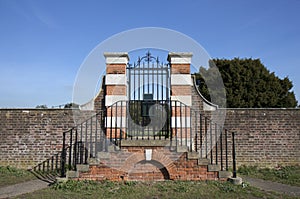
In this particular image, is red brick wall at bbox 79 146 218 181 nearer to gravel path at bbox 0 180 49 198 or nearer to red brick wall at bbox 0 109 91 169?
gravel path at bbox 0 180 49 198

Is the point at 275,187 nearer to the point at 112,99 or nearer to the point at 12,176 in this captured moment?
the point at 112,99

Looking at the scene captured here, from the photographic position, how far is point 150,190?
5.94 metres

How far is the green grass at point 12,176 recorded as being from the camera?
23.5 feet

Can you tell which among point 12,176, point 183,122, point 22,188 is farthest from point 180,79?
point 12,176

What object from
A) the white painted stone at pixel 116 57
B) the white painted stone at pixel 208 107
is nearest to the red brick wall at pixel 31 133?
the white painted stone at pixel 116 57

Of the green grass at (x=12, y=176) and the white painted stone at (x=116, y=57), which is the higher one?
the white painted stone at (x=116, y=57)

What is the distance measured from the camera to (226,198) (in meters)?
5.30

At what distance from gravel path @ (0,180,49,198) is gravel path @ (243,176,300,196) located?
17.7 ft

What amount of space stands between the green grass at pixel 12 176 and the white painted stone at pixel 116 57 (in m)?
4.21

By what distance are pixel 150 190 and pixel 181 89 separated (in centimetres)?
352

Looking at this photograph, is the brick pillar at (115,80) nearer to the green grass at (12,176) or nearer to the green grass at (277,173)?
the green grass at (12,176)

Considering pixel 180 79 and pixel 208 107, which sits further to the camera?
pixel 208 107

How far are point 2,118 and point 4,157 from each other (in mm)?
1293

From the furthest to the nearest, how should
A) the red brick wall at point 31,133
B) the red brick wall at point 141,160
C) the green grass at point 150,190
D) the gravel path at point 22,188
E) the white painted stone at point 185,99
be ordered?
the red brick wall at point 31,133 < the white painted stone at point 185,99 < the red brick wall at point 141,160 < the gravel path at point 22,188 < the green grass at point 150,190
